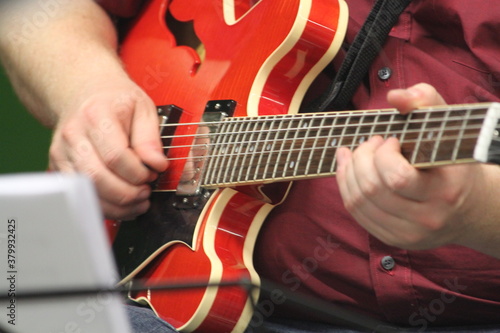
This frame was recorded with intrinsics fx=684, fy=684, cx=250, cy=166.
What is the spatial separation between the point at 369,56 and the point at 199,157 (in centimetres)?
26

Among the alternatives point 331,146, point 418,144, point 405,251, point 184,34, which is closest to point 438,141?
point 418,144

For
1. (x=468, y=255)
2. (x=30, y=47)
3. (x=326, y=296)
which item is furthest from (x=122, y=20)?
(x=468, y=255)

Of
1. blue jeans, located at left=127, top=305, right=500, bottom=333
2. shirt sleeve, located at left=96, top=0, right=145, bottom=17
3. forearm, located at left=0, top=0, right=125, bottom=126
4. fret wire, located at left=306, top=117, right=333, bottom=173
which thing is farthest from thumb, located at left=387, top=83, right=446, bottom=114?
shirt sleeve, located at left=96, top=0, right=145, bottom=17

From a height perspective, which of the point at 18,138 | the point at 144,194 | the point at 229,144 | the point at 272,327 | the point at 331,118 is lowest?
the point at 18,138

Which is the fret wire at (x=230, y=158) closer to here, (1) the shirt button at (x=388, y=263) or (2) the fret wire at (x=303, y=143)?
(2) the fret wire at (x=303, y=143)

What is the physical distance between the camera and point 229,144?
887mm

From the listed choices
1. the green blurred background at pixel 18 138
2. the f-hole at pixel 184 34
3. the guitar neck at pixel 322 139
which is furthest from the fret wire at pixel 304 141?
the green blurred background at pixel 18 138

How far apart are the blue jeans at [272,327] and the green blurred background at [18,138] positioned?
100cm

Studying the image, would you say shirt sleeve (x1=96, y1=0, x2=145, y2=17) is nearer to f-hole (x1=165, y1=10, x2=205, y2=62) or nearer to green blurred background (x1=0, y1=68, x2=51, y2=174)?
f-hole (x1=165, y1=10, x2=205, y2=62)

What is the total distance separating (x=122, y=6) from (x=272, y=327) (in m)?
0.64

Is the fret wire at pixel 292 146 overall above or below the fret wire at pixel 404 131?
below

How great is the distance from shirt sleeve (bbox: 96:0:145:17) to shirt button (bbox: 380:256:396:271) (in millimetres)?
662

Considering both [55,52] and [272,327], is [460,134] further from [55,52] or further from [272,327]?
[55,52]

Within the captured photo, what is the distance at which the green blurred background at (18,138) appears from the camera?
1780mm
